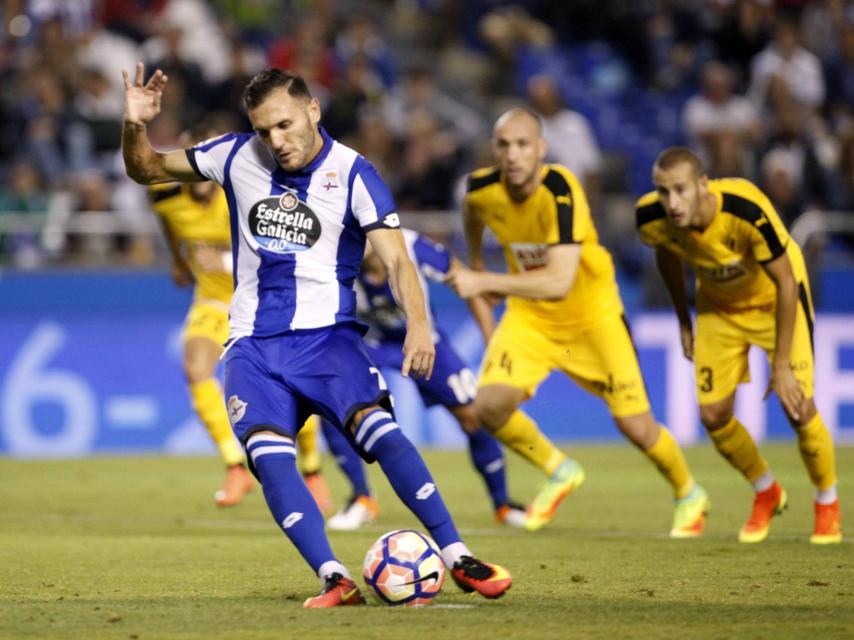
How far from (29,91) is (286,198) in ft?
37.1

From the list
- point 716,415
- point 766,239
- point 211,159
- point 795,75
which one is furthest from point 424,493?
point 795,75

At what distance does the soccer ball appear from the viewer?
249 inches

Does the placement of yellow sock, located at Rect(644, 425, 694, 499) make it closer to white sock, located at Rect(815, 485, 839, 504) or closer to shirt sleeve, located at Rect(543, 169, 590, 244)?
white sock, located at Rect(815, 485, 839, 504)

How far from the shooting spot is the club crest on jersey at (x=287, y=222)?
22.0 feet

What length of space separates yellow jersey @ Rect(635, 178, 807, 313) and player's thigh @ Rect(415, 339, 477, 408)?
1.66 metres

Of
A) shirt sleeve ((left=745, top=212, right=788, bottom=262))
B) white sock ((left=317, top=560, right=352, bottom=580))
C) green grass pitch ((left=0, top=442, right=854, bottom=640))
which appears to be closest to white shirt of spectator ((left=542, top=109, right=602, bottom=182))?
green grass pitch ((left=0, top=442, right=854, bottom=640))

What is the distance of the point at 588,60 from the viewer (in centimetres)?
2183

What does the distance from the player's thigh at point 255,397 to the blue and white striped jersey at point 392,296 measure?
3588 mm

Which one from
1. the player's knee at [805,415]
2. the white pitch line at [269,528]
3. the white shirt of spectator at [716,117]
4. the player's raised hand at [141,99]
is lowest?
the white pitch line at [269,528]

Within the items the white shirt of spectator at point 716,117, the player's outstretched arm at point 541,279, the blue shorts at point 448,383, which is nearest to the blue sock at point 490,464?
the blue shorts at point 448,383

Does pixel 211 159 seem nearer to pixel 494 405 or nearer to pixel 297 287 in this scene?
pixel 297 287

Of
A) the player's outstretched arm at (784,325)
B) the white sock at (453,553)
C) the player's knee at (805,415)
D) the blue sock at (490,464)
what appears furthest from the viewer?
the blue sock at (490,464)

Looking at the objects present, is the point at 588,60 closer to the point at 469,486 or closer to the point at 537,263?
the point at 469,486

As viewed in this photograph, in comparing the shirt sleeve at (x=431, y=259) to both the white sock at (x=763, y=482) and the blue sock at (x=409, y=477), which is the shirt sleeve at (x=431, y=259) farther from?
the blue sock at (x=409, y=477)
